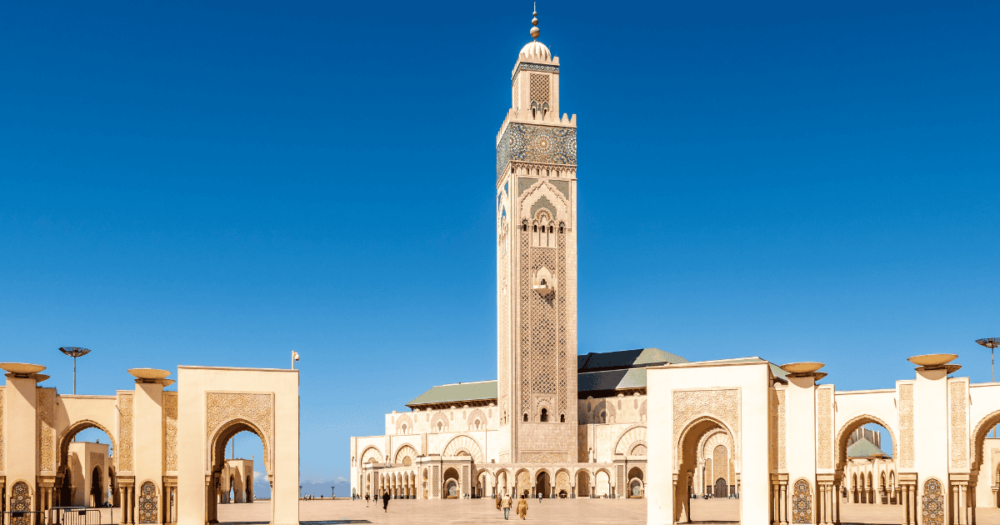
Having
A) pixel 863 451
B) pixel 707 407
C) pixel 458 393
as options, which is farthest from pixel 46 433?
pixel 863 451

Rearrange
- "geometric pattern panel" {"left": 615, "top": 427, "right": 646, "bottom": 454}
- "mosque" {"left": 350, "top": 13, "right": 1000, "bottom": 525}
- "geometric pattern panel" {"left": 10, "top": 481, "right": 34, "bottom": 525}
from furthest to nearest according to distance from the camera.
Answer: "geometric pattern panel" {"left": 615, "top": 427, "right": 646, "bottom": 454} → "mosque" {"left": 350, "top": 13, "right": 1000, "bottom": 525} → "geometric pattern panel" {"left": 10, "top": 481, "right": 34, "bottom": 525}

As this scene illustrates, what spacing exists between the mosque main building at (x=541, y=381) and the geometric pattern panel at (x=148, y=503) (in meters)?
24.0

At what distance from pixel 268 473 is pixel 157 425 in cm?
215

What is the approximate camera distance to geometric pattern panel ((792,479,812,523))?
18.4 meters

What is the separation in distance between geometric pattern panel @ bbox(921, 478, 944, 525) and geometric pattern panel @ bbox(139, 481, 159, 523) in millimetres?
13485

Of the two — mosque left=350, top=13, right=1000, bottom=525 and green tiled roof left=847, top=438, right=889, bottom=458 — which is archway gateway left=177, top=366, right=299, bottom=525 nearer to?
mosque left=350, top=13, right=1000, bottom=525

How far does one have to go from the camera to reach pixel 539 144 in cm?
4656

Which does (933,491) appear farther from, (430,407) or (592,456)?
(430,407)

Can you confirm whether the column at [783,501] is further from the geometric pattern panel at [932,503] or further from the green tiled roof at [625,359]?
the green tiled roof at [625,359]

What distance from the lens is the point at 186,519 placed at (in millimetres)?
18656

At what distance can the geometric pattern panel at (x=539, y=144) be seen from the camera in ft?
152

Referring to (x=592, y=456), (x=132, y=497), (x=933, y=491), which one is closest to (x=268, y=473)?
(x=132, y=497)

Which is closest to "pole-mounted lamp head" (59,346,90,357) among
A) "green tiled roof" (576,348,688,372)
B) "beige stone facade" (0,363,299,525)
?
"beige stone facade" (0,363,299,525)

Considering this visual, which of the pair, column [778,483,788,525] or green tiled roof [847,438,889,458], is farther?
green tiled roof [847,438,889,458]
